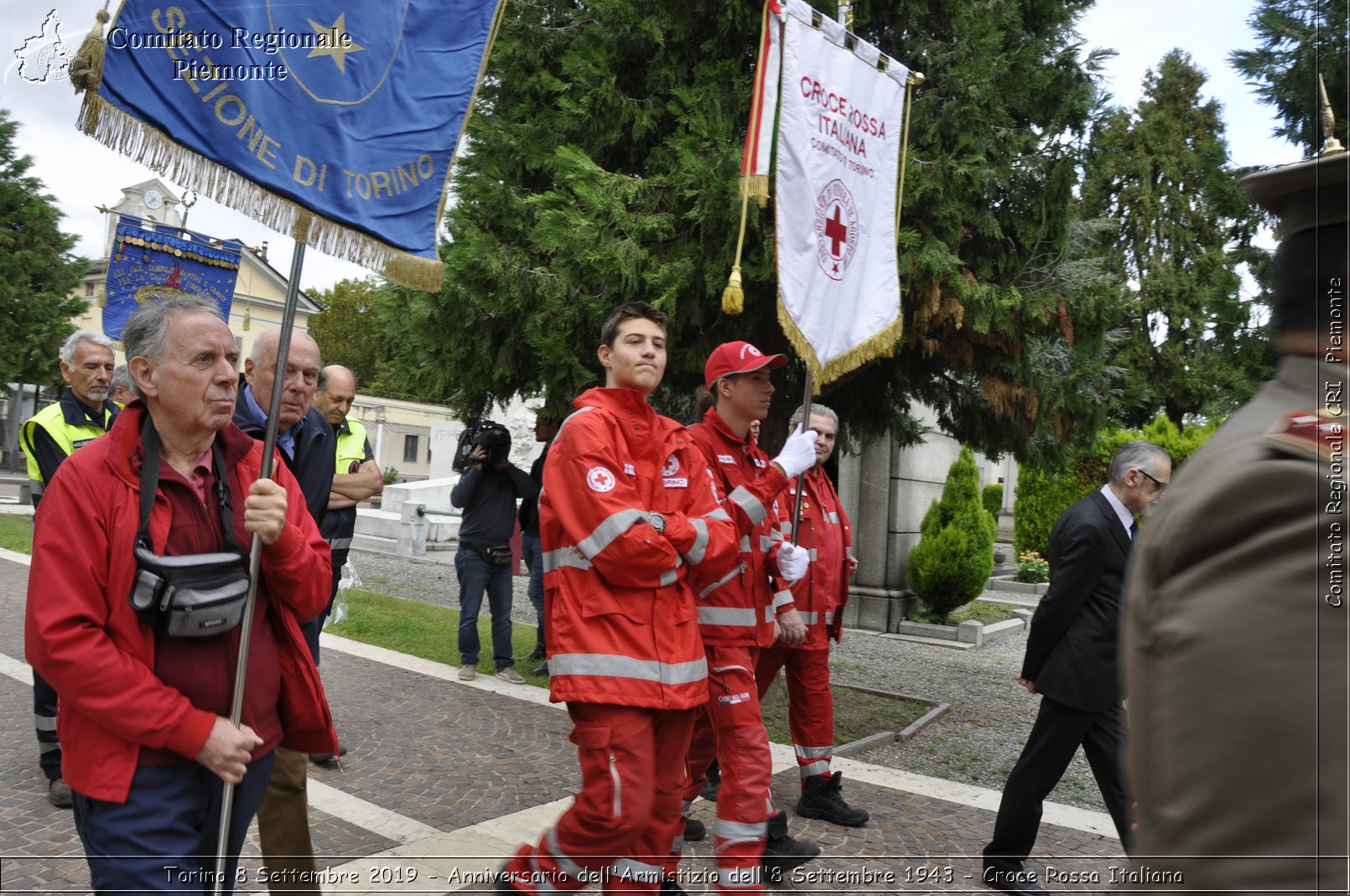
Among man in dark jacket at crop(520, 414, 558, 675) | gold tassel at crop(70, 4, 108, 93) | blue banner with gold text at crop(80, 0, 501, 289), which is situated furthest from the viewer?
man in dark jacket at crop(520, 414, 558, 675)

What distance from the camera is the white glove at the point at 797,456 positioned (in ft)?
13.8

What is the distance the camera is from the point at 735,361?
A: 4.57m

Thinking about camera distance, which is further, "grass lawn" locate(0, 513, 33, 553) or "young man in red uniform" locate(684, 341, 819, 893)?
"grass lawn" locate(0, 513, 33, 553)

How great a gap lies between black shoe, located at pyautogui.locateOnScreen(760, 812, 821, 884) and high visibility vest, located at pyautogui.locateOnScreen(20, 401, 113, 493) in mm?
3739

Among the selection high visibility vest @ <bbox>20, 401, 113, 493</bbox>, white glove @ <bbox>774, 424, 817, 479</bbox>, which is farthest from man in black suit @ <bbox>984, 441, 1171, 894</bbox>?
high visibility vest @ <bbox>20, 401, 113, 493</bbox>

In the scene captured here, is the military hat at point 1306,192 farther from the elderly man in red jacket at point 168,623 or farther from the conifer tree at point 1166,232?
the conifer tree at point 1166,232

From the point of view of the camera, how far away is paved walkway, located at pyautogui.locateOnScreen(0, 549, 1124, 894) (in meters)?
4.07

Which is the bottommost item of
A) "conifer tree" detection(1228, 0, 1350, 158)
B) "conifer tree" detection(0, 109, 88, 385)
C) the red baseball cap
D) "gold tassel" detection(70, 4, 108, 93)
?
the red baseball cap

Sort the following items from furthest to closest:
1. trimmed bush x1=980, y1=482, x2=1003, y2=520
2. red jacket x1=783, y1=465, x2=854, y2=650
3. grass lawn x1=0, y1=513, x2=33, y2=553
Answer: trimmed bush x1=980, y1=482, x2=1003, y2=520 → grass lawn x1=0, y1=513, x2=33, y2=553 → red jacket x1=783, y1=465, x2=854, y2=650

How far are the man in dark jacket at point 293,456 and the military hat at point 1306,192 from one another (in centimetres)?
285

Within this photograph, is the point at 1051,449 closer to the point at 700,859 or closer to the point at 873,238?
the point at 873,238

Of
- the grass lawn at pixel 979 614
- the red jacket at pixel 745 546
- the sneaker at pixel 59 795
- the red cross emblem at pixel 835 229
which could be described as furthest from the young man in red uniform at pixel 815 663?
the grass lawn at pixel 979 614

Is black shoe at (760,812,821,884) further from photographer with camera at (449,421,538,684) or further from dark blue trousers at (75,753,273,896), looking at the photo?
photographer with camera at (449,421,538,684)

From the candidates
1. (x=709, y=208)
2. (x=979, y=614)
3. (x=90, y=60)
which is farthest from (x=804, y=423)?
(x=979, y=614)
